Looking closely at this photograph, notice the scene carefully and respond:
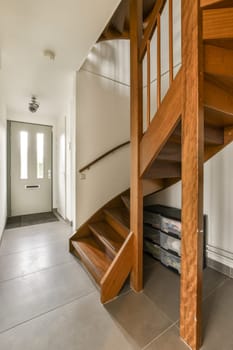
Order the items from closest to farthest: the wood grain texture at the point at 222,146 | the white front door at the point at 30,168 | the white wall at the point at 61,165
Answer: the wood grain texture at the point at 222,146 < the white wall at the point at 61,165 < the white front door at the point at 30,168

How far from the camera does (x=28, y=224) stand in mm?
3488

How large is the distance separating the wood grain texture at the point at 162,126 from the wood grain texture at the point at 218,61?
0.17 m

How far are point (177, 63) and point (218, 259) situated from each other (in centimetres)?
248

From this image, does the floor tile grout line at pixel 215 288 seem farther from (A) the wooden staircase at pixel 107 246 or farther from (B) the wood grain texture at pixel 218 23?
(B) the wood grain texture at pixel 218 23

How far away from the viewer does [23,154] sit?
409 centimetres

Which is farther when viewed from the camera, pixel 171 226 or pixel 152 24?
pixel 171 226

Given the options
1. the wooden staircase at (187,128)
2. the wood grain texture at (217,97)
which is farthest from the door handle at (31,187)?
the wood grain texture at (217,97)

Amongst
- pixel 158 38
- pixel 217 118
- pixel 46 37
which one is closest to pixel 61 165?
pixel 46 37

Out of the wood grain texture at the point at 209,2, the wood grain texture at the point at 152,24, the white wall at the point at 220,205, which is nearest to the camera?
the wood grain texture at the point at 209,2

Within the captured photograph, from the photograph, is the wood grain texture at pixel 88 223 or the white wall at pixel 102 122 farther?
the white wall at pixel 102 122

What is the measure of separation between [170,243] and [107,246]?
2.33 ft

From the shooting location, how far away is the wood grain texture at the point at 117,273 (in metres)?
1.46

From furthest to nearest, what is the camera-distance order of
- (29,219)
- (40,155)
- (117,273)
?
(40,155)
(29,219)
(117,273)

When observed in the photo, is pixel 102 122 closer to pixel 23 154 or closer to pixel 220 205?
pixel 220 205
